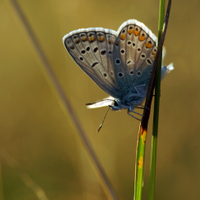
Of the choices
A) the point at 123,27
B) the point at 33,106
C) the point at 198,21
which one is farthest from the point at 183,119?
the point at 33,106

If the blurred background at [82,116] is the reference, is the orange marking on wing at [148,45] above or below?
above

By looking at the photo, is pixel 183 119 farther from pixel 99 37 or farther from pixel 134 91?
pixel 99 37

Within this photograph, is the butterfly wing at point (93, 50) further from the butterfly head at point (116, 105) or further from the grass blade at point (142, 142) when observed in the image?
the grass blade at point (142, 142)

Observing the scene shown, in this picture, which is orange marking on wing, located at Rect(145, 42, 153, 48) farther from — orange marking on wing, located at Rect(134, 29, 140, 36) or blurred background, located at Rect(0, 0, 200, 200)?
blurred background, located at Rect(0, 0, 200, 200)

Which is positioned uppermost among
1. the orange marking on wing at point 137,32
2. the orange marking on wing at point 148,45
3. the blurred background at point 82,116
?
the orange marking on wing at point 137,32

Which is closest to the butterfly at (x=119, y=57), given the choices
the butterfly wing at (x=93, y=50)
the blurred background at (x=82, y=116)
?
the butterfly wing at (x=93, y=50)

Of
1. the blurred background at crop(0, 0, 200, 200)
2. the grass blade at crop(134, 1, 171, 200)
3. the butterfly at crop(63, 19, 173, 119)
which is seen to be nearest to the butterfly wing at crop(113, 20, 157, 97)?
the butterfly at crop(63, 19, 173, 119)

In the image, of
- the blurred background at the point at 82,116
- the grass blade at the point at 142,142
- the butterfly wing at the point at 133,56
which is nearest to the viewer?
the grass blade at the point at 142,142

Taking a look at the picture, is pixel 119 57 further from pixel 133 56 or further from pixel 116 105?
pixel 116 105
